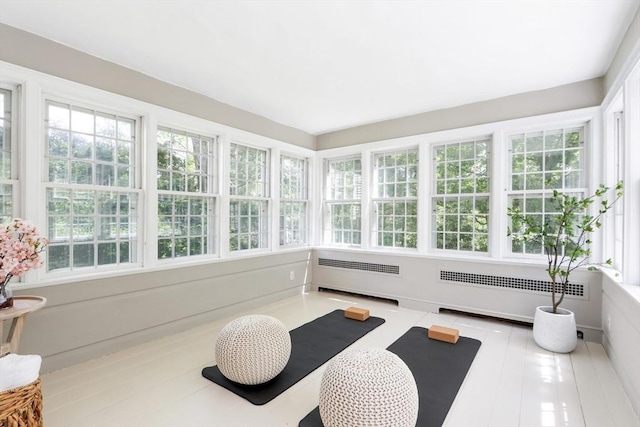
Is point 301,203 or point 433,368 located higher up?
point 301,203

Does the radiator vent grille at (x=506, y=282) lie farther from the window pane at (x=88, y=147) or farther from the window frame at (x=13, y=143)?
the window frame at (x=13, y=143)

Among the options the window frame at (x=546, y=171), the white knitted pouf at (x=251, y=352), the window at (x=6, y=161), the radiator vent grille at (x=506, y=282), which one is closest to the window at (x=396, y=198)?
the radiator vent grille at (x=506, y=282)

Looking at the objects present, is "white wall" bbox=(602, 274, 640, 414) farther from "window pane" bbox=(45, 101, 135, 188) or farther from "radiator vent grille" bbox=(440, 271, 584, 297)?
"window pane" bbox=(45, 101, 135, 188)

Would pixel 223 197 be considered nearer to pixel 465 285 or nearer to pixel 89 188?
pixel 89 188

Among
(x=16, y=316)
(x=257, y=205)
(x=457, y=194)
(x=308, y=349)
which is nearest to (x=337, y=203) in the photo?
(x=257, y=205)

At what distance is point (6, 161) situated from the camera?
8.00ft

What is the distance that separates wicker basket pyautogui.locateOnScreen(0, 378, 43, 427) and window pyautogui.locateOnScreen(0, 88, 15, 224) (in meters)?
1.82

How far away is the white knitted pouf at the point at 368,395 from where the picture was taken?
1.61 metres

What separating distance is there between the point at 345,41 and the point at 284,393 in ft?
9.13

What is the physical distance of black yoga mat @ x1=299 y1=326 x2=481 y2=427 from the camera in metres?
1.97

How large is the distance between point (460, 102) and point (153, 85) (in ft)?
11.9

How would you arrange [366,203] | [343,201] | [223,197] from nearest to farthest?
[223,197] → [366,203] → [343,201]

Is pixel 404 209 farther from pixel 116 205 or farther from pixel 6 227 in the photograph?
pixel 6 227

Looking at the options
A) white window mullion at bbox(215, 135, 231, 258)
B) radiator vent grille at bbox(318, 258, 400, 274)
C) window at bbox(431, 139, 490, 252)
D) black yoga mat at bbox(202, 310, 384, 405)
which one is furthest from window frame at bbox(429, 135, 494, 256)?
white window mullion at bbox(215, 135, 231, 258)
